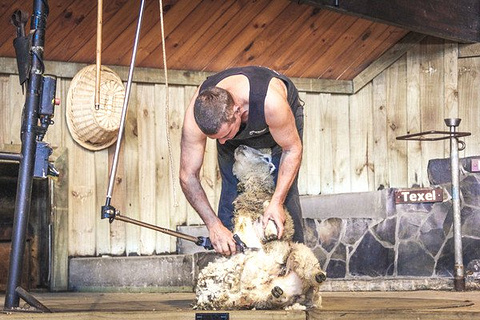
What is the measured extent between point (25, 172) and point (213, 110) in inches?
33.5

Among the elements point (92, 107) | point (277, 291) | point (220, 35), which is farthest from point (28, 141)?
point (220, 35)

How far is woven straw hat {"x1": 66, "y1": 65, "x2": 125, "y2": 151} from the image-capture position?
581cm

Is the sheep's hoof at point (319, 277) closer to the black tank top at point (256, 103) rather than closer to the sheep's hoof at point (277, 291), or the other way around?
the sheep's hoof at point (277, 291)

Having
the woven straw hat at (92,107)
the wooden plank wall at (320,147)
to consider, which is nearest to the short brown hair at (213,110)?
the woven straw hat at (92,107)

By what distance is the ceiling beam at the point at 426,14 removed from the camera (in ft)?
19.0

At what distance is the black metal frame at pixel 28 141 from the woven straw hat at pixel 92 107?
2154 millimetres

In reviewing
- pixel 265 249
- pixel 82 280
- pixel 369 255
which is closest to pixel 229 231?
pixel 265 249

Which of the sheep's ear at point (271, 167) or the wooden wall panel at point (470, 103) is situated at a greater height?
the wooden wall panel at point (470, 103)

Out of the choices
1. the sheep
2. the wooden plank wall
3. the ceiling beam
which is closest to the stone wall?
the wooden plank wall

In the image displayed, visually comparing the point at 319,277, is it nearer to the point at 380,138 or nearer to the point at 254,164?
the point at 254,164

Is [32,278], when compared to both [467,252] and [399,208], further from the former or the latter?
[467,252]

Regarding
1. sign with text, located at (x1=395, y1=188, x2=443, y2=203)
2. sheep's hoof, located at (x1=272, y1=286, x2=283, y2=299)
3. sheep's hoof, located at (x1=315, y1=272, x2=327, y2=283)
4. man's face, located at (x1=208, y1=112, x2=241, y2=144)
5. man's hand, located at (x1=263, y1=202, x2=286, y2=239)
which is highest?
man's face, located at (x1=208, y1=112, x2=241, y2=144)

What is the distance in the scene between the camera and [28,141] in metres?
3.54

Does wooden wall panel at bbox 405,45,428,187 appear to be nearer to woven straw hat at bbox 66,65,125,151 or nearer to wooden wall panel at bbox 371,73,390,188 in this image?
wooden wall panel at bbox 371,73,390,188
